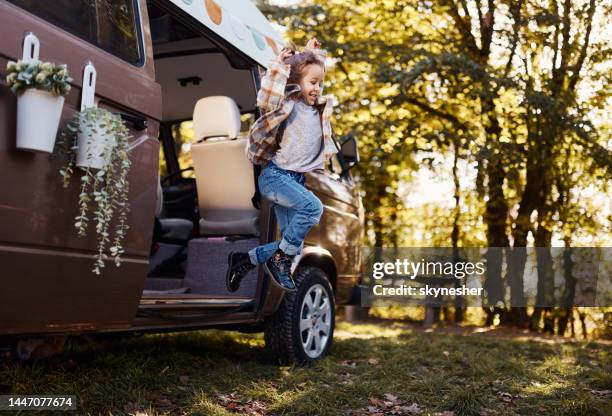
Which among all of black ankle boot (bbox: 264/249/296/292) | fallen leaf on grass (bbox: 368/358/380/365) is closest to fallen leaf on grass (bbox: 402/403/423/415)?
black ankle boot (bbox: 264/249/296/292)

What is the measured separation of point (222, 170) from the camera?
16.4 ft

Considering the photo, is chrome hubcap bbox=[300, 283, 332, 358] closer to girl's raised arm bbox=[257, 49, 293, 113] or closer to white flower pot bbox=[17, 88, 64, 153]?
girl's raised arm bbox=[257, 49, 293, 113]

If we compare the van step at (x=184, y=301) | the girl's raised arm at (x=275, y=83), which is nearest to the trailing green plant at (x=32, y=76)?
the van step at (x=184, y=301)

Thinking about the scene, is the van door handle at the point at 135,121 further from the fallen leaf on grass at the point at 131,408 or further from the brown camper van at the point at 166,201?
the fallen leaf on grass at the point at 131,408

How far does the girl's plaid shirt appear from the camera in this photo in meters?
3.94

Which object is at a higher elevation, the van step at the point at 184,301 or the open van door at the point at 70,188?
the open van door at the point at 70,188

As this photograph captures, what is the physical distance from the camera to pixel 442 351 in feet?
20.1

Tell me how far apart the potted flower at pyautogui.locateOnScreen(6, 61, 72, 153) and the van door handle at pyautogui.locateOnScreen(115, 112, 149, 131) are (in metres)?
0.54

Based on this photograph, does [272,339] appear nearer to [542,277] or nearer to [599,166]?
[599,166]

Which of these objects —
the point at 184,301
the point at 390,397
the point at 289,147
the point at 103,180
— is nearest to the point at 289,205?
the point at 289,147

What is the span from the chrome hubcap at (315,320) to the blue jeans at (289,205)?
3.33ft

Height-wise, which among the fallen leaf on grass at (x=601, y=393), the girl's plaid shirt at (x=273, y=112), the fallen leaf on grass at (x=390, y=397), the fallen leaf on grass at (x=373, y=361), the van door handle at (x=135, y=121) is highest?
the girl's plaid shirt at (x=273, y=112)

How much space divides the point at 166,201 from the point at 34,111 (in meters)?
3.53

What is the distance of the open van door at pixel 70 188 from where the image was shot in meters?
2.56
